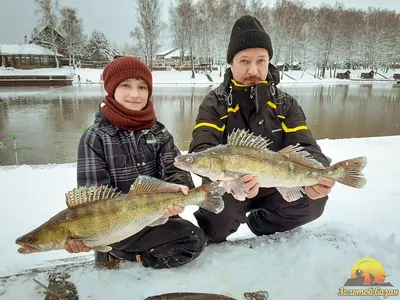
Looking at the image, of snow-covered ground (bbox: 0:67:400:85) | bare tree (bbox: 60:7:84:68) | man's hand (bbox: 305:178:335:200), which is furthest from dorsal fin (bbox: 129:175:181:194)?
bare tree (bbox: 60:7:84:68)

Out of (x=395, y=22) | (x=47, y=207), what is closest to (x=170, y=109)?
(x=47, y=207)

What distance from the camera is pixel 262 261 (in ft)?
9.05

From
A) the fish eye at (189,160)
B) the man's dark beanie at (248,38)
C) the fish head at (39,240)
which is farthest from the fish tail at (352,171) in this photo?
the fish head at (39,240)

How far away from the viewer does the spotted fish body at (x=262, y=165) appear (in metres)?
2.30

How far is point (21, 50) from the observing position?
151ft

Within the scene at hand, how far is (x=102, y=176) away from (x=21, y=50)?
5250 cm

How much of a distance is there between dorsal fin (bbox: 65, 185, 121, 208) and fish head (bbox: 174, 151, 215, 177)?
0.59 metres

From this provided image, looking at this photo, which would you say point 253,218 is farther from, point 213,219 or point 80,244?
point 80,244

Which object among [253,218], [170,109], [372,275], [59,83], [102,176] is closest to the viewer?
[372,275]

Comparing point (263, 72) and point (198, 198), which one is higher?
point (263, 72)

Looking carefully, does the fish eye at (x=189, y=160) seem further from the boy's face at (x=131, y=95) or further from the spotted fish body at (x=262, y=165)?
the boy's face at (x=131, y=95)

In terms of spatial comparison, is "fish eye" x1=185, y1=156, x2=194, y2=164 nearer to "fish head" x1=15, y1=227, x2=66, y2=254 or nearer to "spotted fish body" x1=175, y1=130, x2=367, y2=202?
"spotted fish body" x1=175, y1=130, x2=367, y2=202

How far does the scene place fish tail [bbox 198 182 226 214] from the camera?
2.32 m

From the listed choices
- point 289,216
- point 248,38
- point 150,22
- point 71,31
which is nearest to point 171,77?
point 150,22
